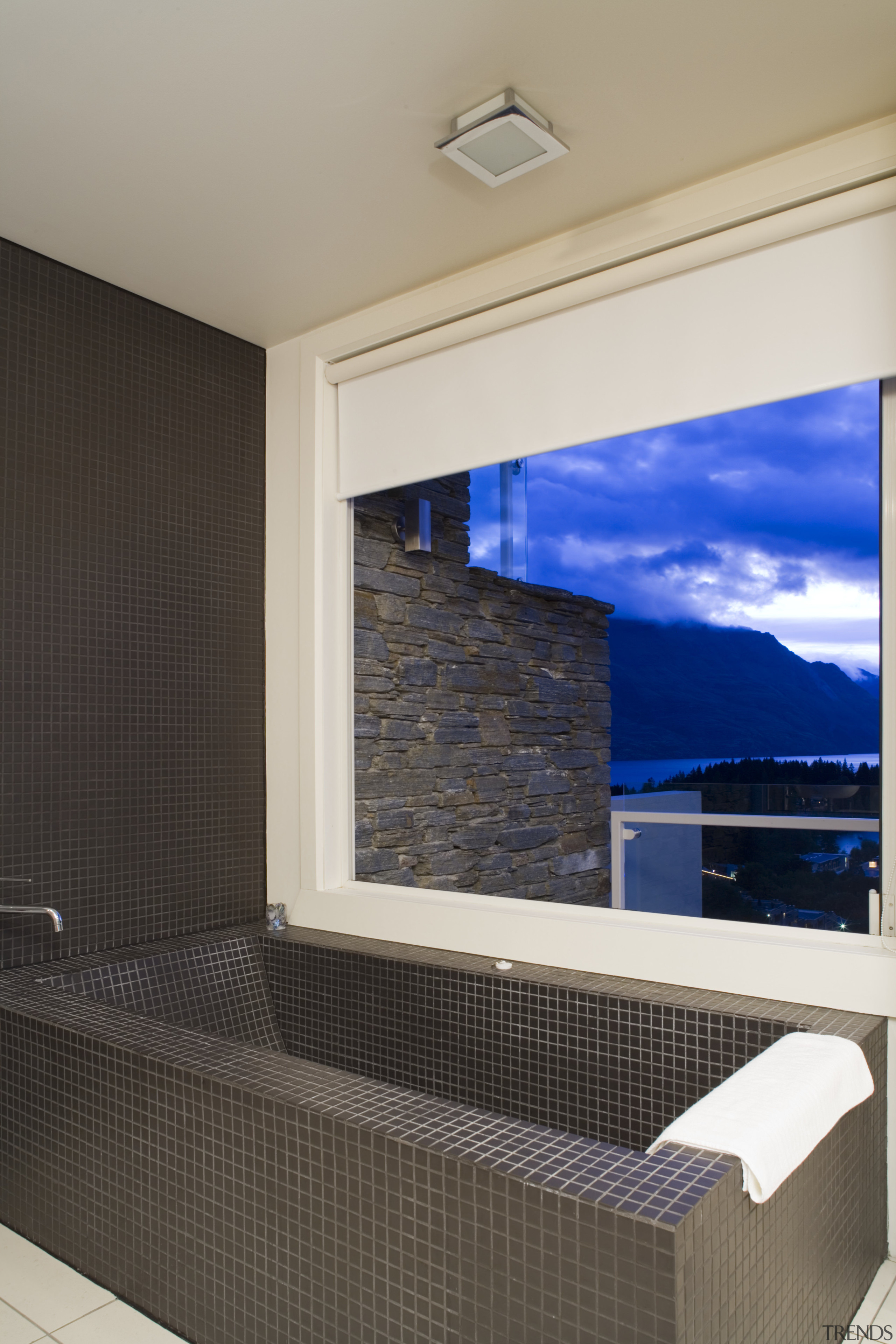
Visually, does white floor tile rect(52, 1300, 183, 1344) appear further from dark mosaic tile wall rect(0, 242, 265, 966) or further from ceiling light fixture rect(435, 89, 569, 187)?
ceiling light fixture rect(435, 89, 569, 187)

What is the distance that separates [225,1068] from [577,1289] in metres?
0.76

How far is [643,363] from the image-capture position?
2391mm

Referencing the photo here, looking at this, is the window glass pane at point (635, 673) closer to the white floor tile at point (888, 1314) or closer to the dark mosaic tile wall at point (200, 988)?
the dark mosaic tile wall at point (200, 988)

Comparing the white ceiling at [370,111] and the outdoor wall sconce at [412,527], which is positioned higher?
the white ceiling at [370,111]

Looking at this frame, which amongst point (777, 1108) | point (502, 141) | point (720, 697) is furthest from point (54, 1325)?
point (720, 697)

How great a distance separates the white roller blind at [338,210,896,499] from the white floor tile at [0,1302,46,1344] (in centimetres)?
227

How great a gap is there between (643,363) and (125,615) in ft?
5.52

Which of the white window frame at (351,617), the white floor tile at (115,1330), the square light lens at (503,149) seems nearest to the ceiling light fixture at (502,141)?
the square light lens at (503,149)

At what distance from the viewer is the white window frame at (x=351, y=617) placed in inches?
80.1

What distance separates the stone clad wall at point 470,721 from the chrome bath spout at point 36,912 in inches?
41.6

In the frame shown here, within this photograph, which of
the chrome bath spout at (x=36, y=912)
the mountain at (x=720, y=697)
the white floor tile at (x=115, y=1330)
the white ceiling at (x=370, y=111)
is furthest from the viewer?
the mountain at (x=720, y=697)

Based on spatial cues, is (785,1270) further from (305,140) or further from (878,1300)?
(305,140)

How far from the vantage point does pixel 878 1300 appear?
1.76 meters

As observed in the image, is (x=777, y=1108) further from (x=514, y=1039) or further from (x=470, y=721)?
(x=470, y=721)
